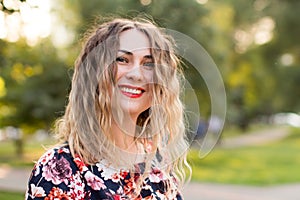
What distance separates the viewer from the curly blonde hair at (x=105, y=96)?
5.20 ft

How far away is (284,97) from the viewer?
92.5 feet

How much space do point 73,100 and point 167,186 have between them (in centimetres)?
44

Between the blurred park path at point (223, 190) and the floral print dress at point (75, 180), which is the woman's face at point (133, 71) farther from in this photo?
the blurred park path at point (223, 190)

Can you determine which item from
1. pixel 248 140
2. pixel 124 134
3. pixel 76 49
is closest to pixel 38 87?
pixel 76 49

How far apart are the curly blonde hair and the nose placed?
5 cm

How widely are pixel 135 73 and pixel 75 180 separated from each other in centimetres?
36

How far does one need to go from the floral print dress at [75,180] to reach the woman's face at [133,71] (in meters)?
0.20

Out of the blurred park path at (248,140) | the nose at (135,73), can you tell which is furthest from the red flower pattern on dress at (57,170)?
the blurred park path at (248,140)

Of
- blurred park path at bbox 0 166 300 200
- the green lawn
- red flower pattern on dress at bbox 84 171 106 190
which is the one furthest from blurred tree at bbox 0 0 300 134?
red flower pattern on dress at bbox 84 171 106 190

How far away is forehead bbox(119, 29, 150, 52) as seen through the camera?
165cm

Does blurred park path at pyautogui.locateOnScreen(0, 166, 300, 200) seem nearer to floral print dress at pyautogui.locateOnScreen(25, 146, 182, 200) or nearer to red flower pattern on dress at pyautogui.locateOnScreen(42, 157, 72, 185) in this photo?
floral print dress at pyautogui.locateOnScreen(25, 146, 182, 200)

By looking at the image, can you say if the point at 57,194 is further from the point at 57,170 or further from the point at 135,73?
the point at 135,73

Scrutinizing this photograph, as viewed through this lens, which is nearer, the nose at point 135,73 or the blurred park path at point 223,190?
the nose at point 135,73

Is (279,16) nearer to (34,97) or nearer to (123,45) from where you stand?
(34,97)
